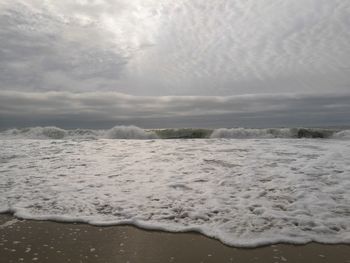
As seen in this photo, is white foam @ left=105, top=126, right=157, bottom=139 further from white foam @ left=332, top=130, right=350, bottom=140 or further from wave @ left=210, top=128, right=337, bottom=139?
white foam @ left=332, top=130, right=350, bottom=140

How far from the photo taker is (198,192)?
586 centimetres

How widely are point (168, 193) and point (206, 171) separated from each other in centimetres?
189

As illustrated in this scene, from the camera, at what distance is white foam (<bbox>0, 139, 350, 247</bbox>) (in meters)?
4.36

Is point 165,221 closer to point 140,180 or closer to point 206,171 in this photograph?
point 140,180

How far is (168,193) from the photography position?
587 cm

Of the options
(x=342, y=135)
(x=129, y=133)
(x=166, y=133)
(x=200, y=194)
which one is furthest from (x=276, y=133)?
(x=200, y=194)

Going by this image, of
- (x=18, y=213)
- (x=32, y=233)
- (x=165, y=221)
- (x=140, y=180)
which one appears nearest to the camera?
(x=32, y=233)

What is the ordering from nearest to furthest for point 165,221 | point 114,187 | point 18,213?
point 165,221, point 18,213, point 114,187

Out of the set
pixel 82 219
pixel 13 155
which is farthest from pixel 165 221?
pixel 13 155

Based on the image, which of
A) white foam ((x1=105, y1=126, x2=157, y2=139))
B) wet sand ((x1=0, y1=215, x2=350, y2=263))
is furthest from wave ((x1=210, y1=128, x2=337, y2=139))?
wet sand ((x1=0, y1=215, x2=350, y2=263))

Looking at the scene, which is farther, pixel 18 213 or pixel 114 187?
pixel 114 187

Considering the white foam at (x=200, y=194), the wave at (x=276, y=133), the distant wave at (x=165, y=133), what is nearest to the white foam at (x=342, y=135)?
the distant wave at (x=165, y=133)

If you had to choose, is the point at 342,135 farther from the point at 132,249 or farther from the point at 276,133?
the point at 132,249

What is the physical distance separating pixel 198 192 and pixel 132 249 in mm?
2330
